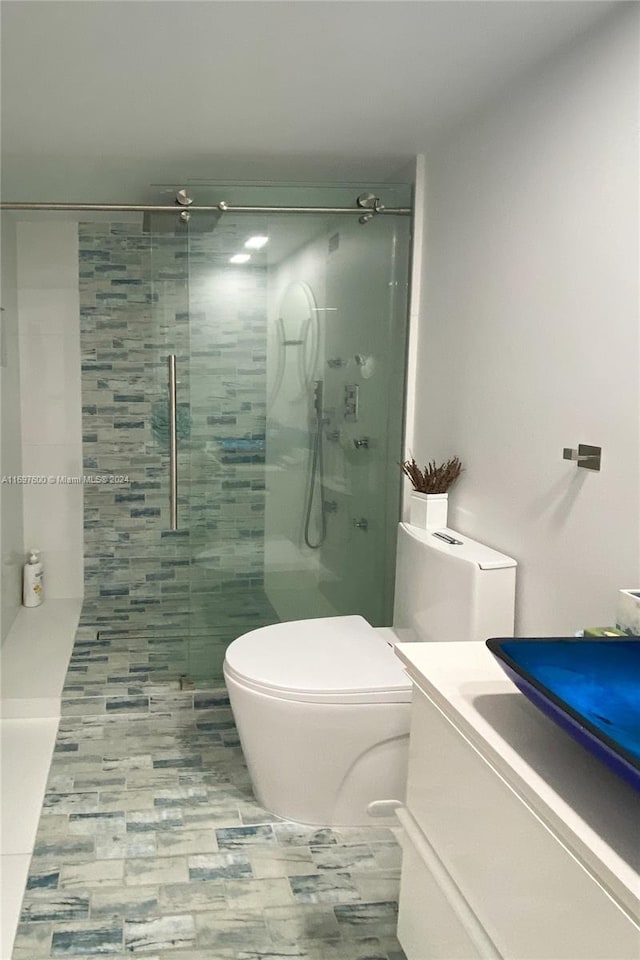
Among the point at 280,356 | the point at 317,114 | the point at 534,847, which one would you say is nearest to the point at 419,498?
the point at 280,356

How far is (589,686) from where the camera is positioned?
114 cm

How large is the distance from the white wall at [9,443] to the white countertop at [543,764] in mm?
2667

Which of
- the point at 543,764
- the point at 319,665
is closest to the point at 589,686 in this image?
the point at 543,764

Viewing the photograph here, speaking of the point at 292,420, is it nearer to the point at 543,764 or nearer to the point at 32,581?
the point at 32,581

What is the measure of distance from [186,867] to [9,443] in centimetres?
239

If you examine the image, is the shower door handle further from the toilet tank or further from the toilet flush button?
the toilet flush button

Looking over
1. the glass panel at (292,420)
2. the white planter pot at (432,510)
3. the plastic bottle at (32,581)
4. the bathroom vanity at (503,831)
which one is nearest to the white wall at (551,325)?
the white planter pot at (432,510)

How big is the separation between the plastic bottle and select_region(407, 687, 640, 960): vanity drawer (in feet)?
9.93

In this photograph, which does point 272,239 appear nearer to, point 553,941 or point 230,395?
point 230,395

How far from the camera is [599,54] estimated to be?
5.87 feet

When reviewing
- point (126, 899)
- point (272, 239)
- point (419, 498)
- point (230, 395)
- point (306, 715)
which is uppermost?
point (272, 239)

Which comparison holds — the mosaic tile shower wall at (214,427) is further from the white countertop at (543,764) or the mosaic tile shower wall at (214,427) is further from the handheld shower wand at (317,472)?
the white countertop at (543,764)

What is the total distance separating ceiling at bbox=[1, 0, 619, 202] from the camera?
5.83 ft

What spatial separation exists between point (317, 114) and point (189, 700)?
A: 2.22 metres
